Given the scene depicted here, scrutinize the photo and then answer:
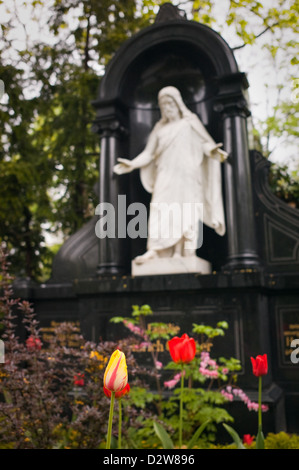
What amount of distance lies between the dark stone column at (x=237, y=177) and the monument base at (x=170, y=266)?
374mm

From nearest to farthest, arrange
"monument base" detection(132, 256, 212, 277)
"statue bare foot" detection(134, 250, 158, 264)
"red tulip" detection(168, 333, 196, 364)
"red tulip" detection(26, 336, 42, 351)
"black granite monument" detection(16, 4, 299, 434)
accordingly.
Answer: "red tulip" detection(168, 333, 196, 364) → "red tulip" detection(26, 336, 42, 351) → "black granite monument" detection(16, 4, 299, 434) → "monument base" detection(132, 256, 212, 277) → "statue bare foot" detection(134, 250, 158, 264)

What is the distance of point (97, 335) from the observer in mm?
5582

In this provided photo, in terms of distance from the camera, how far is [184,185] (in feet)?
19.9

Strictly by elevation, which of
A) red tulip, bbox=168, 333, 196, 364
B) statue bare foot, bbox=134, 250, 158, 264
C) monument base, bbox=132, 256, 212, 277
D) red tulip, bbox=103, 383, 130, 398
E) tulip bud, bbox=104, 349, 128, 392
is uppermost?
statue bare foot, bbox=134, 250, 158, 264

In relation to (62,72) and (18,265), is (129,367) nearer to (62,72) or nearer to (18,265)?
(18,265)

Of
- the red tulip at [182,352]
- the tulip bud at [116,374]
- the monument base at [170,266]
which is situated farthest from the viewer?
the monument base at [170,266]

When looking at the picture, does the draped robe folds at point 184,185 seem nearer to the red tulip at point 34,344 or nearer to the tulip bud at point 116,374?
the red tulip at point 34,344

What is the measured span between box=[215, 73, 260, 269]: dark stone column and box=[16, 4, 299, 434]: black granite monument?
1 cm

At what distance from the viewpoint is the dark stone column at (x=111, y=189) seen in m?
6.23

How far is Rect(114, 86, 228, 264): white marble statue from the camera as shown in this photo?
5859mm

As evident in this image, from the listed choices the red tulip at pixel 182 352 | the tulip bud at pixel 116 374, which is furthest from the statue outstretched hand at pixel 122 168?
the tulip bud at pixel 116 374

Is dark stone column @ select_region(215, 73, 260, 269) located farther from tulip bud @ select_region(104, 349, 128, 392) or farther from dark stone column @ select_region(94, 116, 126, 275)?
tulip bud @ select_region(104, 349, 128, 392)

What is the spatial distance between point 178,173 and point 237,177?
82 centimetres

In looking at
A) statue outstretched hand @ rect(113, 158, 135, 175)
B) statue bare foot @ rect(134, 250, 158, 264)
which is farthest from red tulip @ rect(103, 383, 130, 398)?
statue outstretched hand @ rect(113, 158, 135, 175)
